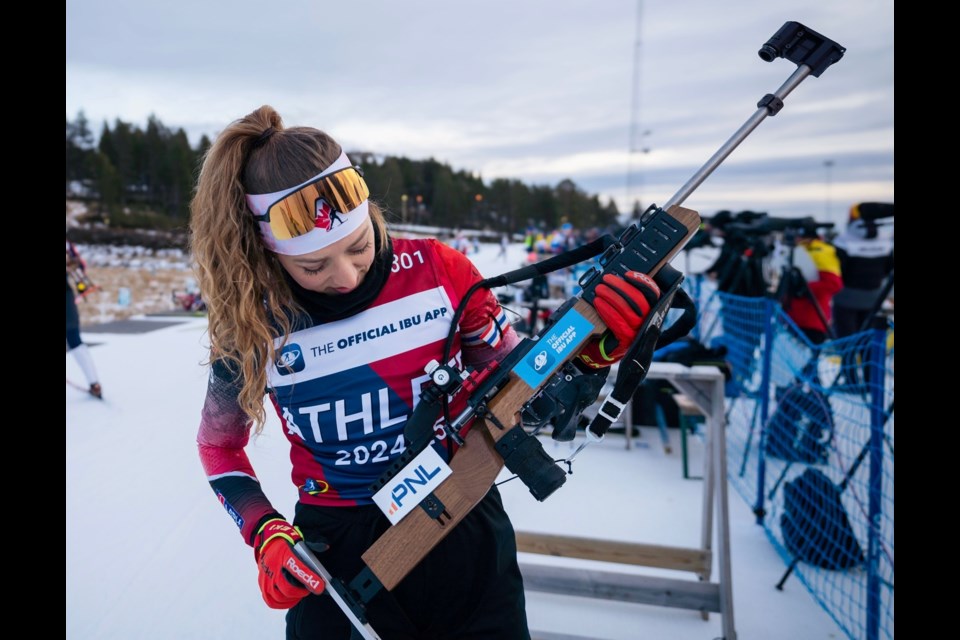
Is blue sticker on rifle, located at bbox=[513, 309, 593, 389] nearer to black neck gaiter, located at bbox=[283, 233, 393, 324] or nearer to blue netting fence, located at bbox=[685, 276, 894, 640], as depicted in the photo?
black neck gaiter, located at bbox=[283, 233, 393, 324]

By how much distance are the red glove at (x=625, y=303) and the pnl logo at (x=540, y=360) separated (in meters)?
0.07

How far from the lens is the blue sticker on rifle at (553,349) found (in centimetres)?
108

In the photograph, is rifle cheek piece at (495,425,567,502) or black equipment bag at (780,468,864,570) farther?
black equipment bag at (780,468,864,570)

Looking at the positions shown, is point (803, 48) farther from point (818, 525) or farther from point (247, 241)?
point (818, 525)

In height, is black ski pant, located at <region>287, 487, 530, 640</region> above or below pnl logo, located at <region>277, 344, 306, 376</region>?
below

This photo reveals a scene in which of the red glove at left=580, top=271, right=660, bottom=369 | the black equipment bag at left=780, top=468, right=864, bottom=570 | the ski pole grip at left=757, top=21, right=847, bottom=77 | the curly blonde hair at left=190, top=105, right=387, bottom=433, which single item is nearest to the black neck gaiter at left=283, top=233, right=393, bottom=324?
the curly blonde hair at left=190, top=105, right=387, bottom=433

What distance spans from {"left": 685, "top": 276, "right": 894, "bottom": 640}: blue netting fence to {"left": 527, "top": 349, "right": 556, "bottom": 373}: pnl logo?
1.45 metres

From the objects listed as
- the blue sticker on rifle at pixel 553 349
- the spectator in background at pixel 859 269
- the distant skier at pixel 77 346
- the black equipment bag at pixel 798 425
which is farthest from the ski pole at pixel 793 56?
the distant skier at pixel 77 346

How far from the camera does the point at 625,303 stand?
3.43ft

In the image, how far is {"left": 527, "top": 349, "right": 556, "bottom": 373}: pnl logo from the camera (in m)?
1.08

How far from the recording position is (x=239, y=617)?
2254mm

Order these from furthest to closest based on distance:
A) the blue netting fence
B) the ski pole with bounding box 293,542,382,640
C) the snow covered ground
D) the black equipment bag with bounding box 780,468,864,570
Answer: the black equipment bag with bounding box 780,468,864,570 → the snow covered ground → the blue netting fence → the ski pole with bounding box 293,542,382,640

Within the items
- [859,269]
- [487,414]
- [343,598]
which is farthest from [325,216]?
[859,269]

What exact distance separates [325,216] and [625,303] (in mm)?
591
